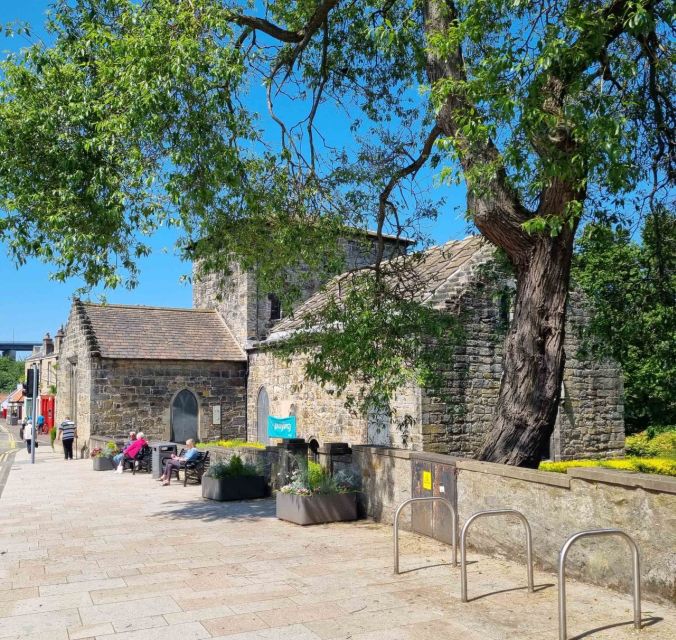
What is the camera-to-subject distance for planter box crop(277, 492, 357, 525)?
36.1 feet

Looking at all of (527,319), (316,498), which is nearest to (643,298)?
(527,319)

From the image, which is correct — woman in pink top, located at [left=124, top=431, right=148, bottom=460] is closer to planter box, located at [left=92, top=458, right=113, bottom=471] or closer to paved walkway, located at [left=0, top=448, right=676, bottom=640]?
planter box, located at [left=92, top=458, right=113, bottom=471]

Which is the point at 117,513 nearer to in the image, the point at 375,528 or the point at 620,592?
the point at 375,528

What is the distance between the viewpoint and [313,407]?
71.3 ft

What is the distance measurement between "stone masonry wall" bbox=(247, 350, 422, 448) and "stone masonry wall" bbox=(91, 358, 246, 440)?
0.68 metres

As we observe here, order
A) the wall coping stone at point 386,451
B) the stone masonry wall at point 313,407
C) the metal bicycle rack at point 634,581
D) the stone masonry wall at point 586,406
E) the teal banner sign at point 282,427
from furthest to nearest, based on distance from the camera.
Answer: the teal banner sign at point 282,427 < the stone masonry wall at point 586,406 < the stone masonry wall at point 313,407 < the wall coping stone at point 386,451 < the metal bicycle rack at point 634,581

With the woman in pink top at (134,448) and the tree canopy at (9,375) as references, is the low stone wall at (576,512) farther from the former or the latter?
the tree canopy at (9,375)

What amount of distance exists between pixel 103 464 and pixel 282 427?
5.54 meters

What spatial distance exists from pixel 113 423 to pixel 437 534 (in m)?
17.7

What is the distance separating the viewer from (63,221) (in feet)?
32.1

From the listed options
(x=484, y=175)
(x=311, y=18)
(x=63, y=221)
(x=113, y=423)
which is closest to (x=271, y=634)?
(x=484, y=175)

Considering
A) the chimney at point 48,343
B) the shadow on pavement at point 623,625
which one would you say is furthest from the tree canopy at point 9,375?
the shadow on pavement at point 623,625

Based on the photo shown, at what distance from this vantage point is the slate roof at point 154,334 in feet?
82.5

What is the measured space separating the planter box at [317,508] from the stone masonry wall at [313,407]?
411cm
